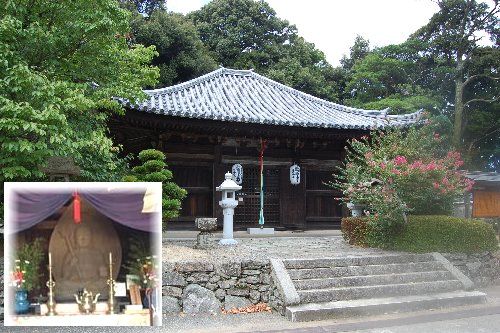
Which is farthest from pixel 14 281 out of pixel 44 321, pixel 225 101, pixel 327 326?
pixel 225 101

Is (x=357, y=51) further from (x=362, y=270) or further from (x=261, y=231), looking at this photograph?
(x=362, y=270)

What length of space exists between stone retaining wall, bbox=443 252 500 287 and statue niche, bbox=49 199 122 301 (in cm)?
837

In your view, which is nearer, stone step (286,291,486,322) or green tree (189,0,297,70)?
stone step (286,291,486,322)

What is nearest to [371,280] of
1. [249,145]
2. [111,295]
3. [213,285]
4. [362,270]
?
[362,270]

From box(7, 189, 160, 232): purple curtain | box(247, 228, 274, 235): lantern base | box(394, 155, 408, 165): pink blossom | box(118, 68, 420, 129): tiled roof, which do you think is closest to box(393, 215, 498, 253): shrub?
box(394, 155, 408, 165): pink blossom

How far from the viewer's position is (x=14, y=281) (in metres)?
3.86

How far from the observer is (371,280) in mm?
8758

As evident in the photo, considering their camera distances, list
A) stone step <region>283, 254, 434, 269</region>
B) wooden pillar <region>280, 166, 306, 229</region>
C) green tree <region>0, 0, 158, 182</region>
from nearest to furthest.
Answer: green tree <region>0, 0, 158, 182</region> → stone step <region>283, 254, 434, 269</region> → wooden pillar <region>280, 166, 306, 229</region>

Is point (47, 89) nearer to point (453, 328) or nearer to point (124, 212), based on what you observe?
point (124, 212)

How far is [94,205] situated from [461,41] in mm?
30340

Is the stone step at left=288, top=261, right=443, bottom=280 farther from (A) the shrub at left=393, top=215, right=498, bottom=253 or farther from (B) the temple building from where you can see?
(B) the temple building

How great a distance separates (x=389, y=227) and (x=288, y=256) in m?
2.62

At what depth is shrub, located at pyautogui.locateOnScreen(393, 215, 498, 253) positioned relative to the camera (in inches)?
397

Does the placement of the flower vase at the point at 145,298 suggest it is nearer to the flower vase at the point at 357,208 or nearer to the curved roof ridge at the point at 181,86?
the flower vase at the point at 357,208
